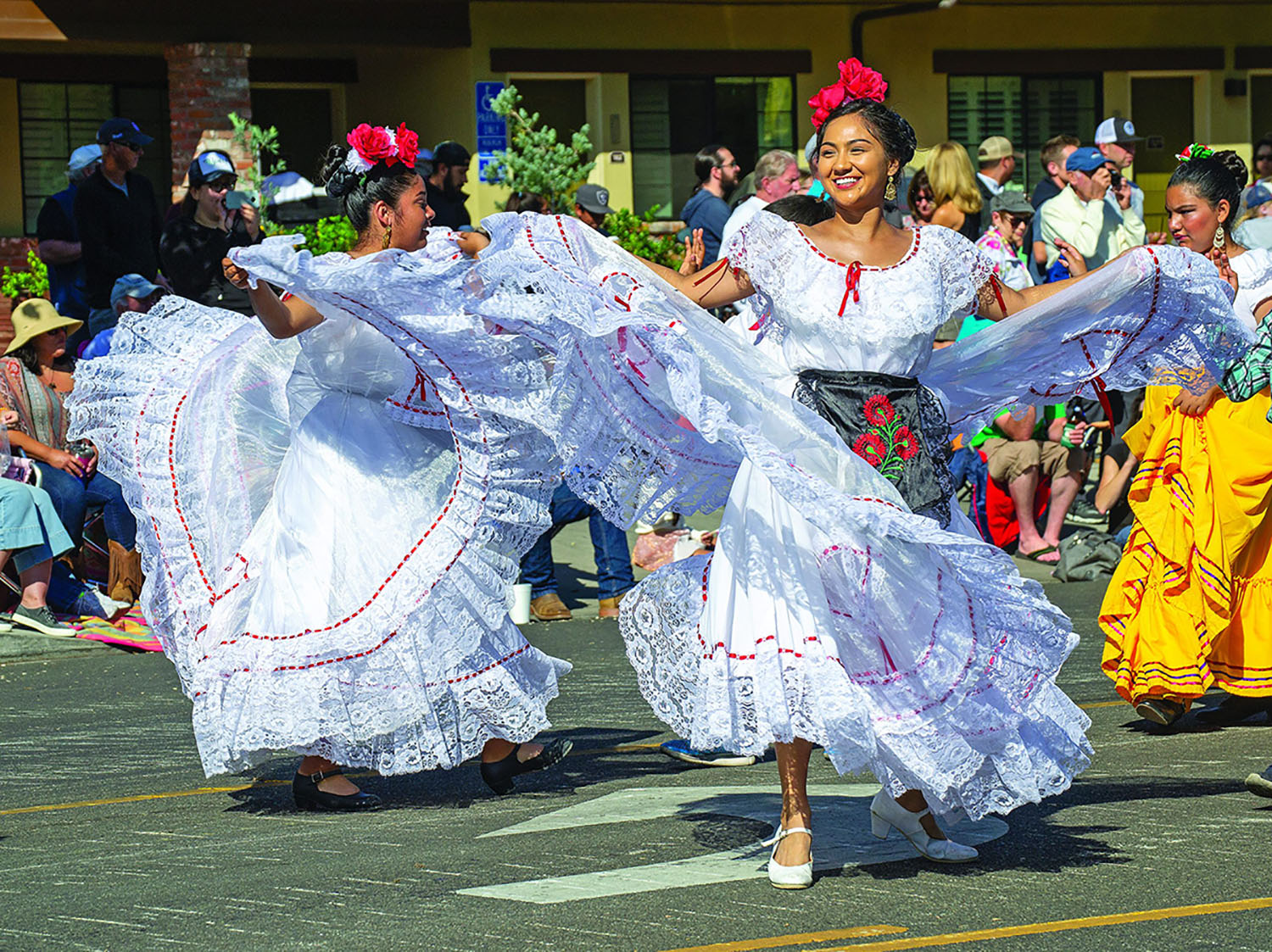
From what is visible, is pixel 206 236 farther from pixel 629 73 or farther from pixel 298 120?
pixel 298 120

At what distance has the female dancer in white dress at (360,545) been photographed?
5.96 m

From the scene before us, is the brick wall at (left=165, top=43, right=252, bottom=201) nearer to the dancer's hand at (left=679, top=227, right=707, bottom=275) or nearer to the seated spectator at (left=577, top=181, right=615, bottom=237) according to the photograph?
the seated spectator at (left=577, top=181, right=615, bottom=237)

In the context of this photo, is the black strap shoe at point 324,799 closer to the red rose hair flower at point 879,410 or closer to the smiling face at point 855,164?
the red rose hair flower at point 879,410

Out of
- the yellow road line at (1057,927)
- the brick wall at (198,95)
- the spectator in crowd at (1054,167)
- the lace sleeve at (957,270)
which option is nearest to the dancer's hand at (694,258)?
the lace sleeve at (957,270)

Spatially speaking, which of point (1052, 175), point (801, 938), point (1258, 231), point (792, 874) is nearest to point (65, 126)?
point (1052, 175)

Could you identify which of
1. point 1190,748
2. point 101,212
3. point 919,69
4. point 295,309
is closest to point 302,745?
point 295,309

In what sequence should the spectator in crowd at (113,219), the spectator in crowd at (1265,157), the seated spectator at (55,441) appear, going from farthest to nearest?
the spectator in crowd at (1265,157)
the spectator in crowd at (113,219)
the seated spectator at (55,441)

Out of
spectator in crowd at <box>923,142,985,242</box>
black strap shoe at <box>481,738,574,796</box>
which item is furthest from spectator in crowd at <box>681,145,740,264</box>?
black strap shoe at <box>481,738,574,796</box>

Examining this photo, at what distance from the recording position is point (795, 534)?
16.3 ft

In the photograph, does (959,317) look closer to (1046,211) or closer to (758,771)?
(758,771)

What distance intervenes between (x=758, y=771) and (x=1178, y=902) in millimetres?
2101

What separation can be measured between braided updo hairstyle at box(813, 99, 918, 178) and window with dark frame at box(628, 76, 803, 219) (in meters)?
14.6

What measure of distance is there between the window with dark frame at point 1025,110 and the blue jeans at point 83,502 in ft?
42.2

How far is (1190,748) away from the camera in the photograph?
6.82 meters
